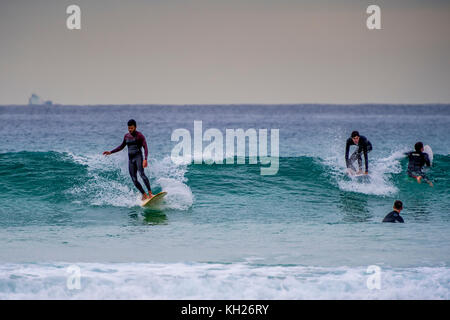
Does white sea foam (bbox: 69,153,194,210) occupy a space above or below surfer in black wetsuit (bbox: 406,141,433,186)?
below

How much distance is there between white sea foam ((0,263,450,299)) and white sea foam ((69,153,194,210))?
5.72 metres

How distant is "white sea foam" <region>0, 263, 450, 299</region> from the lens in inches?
279

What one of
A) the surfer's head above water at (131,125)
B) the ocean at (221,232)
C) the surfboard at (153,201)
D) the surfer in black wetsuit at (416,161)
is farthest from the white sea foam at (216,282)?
the surfer in black wetsuit at (416,161)

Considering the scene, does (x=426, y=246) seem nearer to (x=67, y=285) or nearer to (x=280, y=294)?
(x=280, y=294)

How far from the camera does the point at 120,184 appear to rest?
15508mm

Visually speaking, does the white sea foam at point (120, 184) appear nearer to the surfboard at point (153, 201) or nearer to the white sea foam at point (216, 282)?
the surfboard at point (153, 201)

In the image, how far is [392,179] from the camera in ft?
57.2

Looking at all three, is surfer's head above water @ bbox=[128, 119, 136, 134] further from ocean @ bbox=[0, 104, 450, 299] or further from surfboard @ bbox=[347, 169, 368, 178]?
surfboard @ bbox=[347, 169, 368, 178]

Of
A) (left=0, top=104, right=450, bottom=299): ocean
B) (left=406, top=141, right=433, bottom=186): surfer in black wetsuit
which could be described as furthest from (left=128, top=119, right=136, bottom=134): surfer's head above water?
(left=406, top=141, right=433, bottom=186): surfer in black wetsuit

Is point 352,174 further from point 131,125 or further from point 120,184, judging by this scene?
point 131,125

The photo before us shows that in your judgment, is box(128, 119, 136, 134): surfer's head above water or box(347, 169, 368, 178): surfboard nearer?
box(128, 119, 136, 134): surfer's head above water

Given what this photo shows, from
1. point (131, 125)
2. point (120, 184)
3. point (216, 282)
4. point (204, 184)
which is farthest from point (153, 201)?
point (216, 282)
